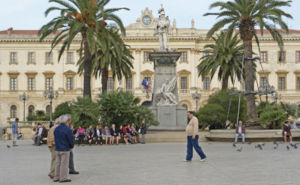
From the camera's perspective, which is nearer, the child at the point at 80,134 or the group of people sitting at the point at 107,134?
the child at the point at 80,134

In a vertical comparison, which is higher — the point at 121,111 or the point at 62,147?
the point at 121,111

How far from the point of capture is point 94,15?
24.2 m

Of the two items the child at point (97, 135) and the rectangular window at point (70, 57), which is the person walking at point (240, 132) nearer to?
the child at point (97, 135)

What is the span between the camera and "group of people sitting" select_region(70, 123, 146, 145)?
65.3ft

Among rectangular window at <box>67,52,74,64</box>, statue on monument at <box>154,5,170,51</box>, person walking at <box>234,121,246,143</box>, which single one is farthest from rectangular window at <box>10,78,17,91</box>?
person walking at <box>234,121,246,143</box>

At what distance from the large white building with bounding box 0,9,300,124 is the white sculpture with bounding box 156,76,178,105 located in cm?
3865

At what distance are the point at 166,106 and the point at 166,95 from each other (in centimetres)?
58

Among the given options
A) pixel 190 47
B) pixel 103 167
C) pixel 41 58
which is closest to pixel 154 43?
pixel 190 47

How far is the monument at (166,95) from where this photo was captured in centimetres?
2292

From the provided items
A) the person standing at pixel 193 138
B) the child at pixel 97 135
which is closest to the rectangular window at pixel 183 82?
the child at pixel 97 135

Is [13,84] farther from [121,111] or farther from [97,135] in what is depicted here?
[97,135]

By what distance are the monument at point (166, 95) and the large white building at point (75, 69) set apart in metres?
38.1

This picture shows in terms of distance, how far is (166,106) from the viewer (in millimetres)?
22922

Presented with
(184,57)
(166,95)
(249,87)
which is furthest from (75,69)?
(249,87)
